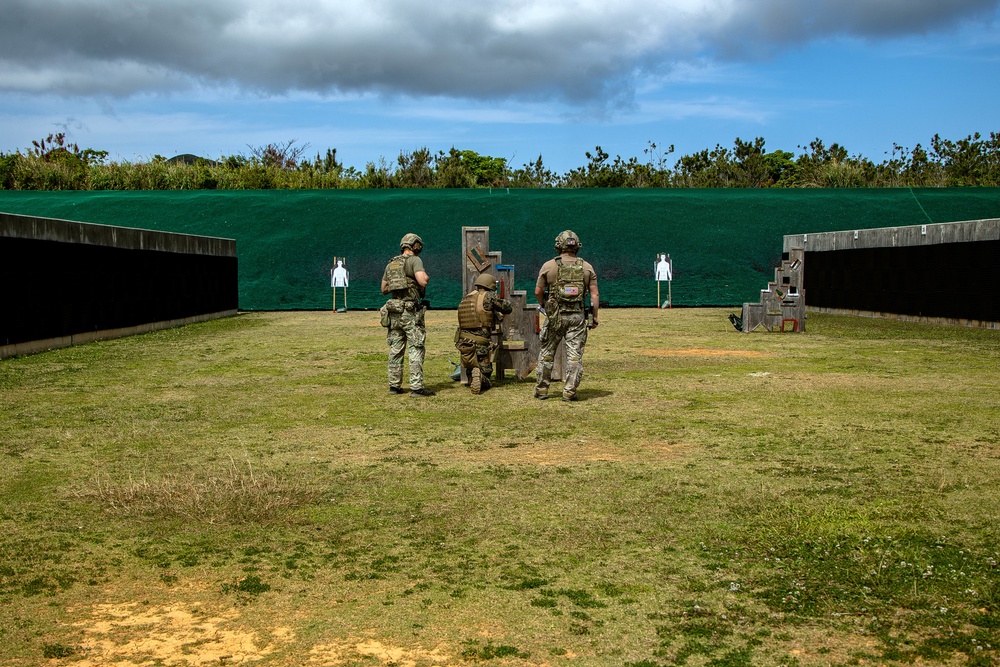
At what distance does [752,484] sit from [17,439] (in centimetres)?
702

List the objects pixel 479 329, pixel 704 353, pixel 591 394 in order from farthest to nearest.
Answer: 1. pixel 704 353
2. pixel 479 329
3. pixel 591 394

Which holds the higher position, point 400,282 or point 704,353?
point 400,282

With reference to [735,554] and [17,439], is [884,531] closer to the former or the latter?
[735,554]

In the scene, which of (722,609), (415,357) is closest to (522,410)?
(415,357)

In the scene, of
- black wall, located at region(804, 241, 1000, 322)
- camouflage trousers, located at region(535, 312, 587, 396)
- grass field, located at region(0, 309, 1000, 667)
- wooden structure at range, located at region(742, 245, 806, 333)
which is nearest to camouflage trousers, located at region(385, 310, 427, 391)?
grass field, located at region(0, 309, 1000, 667)

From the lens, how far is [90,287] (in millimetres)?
22141

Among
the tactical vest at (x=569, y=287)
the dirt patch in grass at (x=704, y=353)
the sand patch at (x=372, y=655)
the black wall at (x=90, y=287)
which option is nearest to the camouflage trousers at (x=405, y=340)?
the tactical vest at (x=569, y=287)

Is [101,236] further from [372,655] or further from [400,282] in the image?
[372,655]

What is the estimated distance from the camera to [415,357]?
13102mm

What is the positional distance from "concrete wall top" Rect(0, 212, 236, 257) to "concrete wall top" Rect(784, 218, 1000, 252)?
63.5 feet

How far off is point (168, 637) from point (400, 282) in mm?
8512

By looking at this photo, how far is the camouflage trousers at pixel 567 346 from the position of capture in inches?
496

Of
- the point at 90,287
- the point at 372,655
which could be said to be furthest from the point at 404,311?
the point at 90,287

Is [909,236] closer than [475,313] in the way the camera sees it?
No
